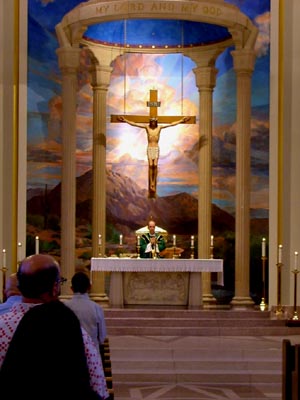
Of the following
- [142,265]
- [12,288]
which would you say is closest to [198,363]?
[142,265]

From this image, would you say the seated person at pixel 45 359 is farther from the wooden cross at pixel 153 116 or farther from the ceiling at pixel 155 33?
the ceiling at pixel 155 33

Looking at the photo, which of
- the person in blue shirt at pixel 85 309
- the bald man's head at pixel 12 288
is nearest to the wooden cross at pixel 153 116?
the person in blue shirt at pixel 85 309

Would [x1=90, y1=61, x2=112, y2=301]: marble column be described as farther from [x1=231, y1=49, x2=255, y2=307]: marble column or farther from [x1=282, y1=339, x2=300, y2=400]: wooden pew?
[x1=282, y1=339, x2=300, y2=400]: wooden pew

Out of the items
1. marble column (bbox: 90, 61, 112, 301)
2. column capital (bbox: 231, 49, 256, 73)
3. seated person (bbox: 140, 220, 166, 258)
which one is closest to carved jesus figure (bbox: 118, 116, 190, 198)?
marble column (bbox: 90, 61, 112, 301)

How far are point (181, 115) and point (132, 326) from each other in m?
4.95

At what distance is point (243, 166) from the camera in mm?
16359

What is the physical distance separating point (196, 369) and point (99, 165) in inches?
249

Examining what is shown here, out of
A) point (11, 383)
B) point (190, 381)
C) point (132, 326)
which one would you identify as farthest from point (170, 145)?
point (11, 383)

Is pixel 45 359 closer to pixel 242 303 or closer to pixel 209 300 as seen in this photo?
pixel 242 303

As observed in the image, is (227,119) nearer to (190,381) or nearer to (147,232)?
(147,232)

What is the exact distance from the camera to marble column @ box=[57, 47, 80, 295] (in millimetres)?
16281

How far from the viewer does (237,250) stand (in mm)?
16438

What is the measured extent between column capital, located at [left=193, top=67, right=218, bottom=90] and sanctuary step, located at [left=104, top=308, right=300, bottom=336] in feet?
13.9

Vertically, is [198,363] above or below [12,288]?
below
